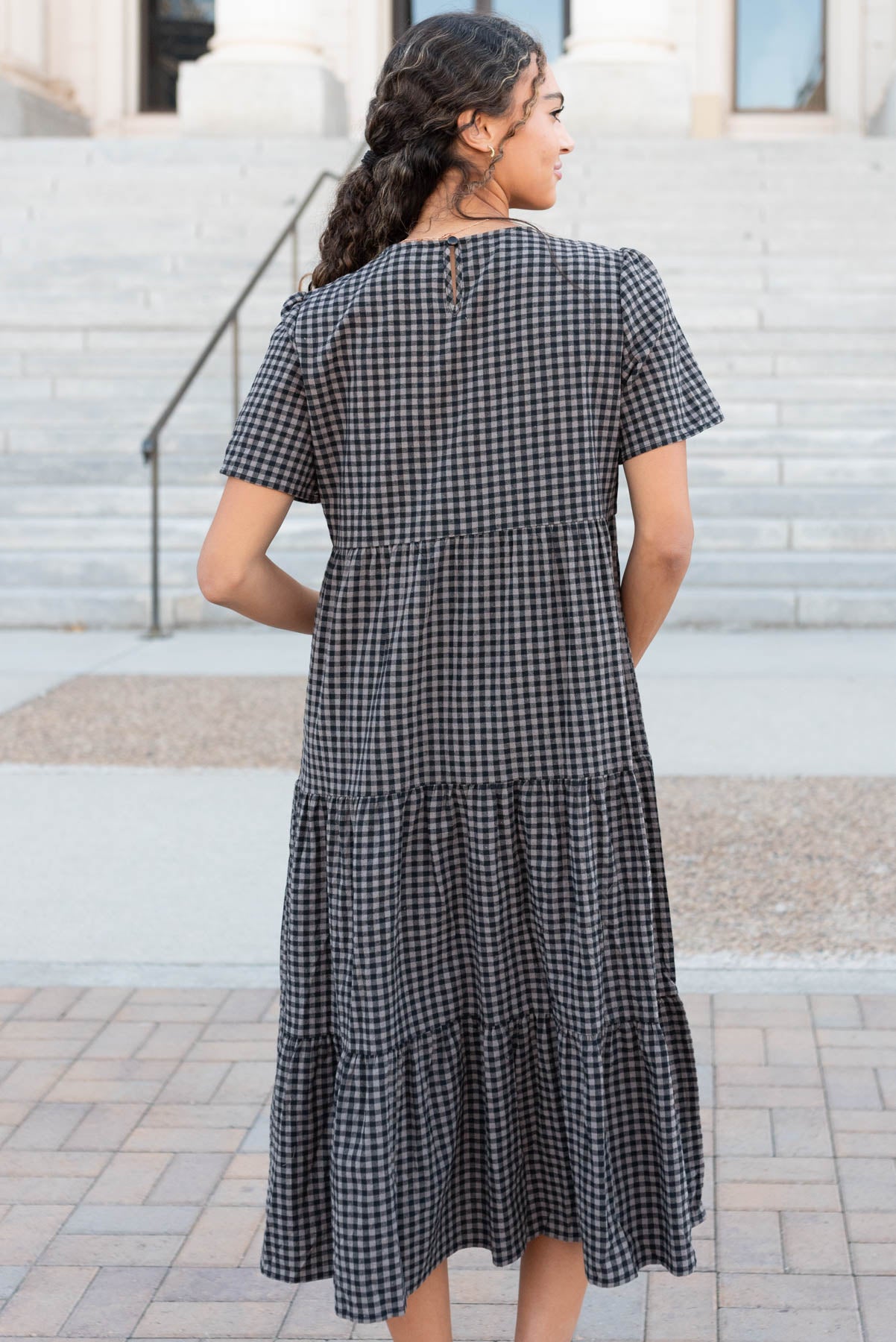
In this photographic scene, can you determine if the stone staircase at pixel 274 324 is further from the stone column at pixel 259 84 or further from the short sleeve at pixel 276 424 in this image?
the short sleeve at pixel 276 424

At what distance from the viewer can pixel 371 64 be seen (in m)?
21.7

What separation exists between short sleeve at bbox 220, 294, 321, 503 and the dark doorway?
21.8m

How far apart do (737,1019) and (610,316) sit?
7.57ft

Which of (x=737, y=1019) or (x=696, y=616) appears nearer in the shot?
(x=737, y=1019)

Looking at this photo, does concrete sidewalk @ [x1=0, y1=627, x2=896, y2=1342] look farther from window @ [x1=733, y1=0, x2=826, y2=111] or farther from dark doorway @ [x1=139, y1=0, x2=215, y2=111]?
dark doorway @ [x1=139, y1=0, x2=215, y2=111]

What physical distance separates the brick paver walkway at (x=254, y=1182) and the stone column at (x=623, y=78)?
15539 mm

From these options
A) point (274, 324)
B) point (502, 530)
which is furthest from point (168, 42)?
point (502, 530)

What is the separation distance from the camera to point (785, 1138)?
3.26 m

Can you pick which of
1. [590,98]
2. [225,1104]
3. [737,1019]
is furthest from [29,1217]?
[590,98]

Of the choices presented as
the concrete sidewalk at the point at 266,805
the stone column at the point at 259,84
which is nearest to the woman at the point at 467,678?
the concrete sidewalk at the point at 266,805

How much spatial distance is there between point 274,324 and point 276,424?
11217 mm

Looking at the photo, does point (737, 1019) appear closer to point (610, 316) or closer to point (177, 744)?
point (610, 316)

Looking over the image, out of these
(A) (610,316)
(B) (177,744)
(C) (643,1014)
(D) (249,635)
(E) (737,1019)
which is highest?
(A) (610,316)

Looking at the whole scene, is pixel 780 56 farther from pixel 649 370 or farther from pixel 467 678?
pixel 467 678
